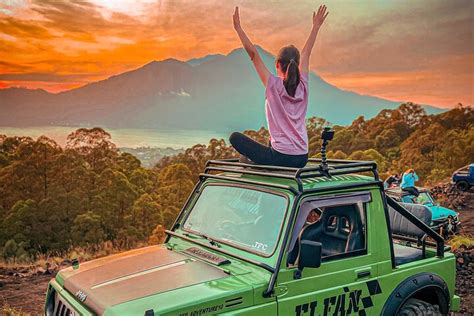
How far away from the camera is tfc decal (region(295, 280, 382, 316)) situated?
11.6 ft

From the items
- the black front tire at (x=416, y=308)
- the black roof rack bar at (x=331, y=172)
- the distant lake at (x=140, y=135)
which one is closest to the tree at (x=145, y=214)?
the distant lake at (x=140, y=135)

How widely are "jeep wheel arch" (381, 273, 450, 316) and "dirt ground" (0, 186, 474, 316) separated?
7.29 feet

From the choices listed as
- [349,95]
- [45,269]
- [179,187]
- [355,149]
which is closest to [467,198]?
[355,149]

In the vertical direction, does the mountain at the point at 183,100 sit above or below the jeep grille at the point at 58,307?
above

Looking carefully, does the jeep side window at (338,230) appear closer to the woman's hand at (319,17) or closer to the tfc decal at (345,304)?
the tfc decal at (345,304)

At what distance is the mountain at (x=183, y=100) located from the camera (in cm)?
2038

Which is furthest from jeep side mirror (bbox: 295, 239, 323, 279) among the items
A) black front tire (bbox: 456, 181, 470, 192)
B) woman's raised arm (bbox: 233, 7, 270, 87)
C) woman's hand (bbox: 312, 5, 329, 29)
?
black front tire (bbox: 456, 181, 470, 192)

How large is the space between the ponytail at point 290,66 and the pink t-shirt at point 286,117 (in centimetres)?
5

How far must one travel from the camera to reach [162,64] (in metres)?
22.6

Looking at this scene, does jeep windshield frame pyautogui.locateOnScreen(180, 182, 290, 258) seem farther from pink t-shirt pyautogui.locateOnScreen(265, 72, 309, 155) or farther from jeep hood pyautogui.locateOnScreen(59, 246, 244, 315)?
pink t-shirt pyautogui.locateOnScreen(265, 72, 309, 155)

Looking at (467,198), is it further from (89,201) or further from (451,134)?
(89,201)

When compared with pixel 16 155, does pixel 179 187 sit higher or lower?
lower

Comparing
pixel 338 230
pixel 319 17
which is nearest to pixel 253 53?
pixel 319 17

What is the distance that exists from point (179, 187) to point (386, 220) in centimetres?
1293
